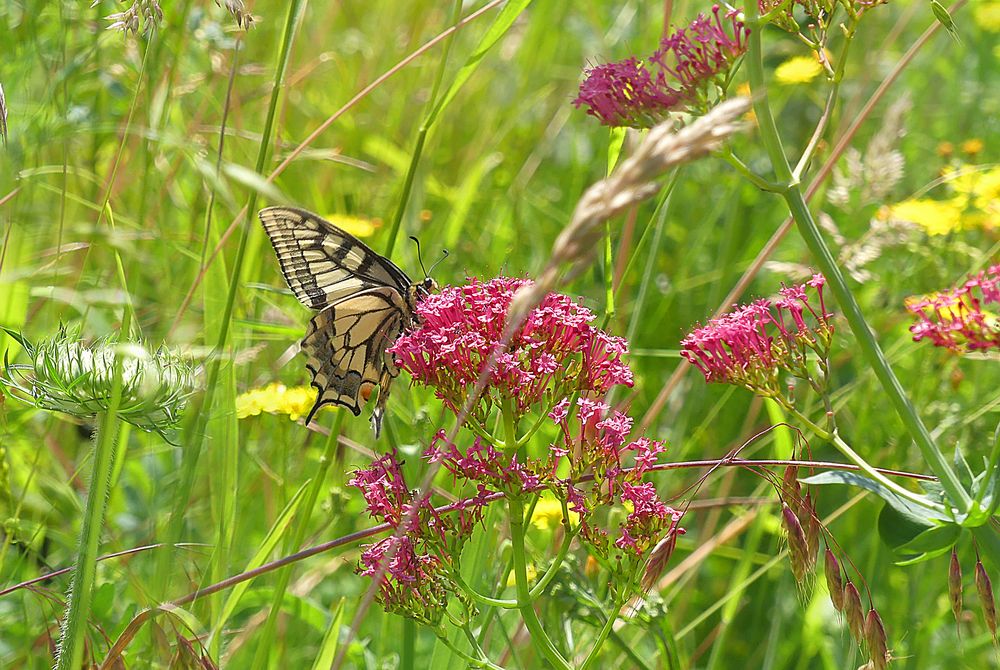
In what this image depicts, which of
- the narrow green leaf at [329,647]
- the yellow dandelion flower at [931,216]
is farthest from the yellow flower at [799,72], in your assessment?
the narrow green leaf at [329,647]

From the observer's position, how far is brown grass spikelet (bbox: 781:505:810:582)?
6.17 ft

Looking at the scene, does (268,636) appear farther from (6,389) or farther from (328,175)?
(328,175)

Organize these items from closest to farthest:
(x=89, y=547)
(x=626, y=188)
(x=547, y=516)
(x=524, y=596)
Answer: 1. (x=626, y=188)
2. (x=89, y=547)
3. (x=524, y=596)
4. (x=547, y=516)

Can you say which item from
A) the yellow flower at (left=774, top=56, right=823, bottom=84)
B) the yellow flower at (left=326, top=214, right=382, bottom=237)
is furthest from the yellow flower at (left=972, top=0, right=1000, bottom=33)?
the yellow flower at (left=326, top=214, right=382, bottom=237)

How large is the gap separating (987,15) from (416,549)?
5715 mm

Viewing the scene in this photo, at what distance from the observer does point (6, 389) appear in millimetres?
2174

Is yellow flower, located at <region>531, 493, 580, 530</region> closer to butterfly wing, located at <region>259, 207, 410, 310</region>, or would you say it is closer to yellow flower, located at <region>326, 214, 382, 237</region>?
butterfly wing, located at <region>259, 207, 410, 310</region>

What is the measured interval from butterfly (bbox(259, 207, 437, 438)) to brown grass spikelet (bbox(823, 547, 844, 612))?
1.41m

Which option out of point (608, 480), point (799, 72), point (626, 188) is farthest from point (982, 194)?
point (626, 188)

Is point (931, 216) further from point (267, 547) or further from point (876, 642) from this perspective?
point (267, 547)

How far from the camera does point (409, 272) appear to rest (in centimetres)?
384

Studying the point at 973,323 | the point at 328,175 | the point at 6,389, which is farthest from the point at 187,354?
the point at 328,175

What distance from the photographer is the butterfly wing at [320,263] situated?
121 inches

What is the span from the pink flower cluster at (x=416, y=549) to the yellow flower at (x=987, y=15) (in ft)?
18.1
